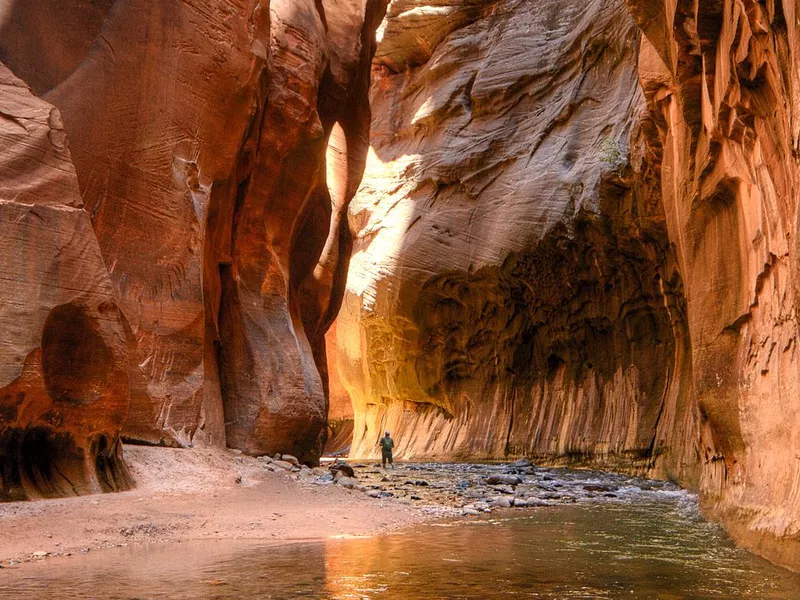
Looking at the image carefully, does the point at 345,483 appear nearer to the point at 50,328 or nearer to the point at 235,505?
the point at 235,505

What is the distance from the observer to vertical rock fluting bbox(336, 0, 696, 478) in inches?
743

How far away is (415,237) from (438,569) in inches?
789

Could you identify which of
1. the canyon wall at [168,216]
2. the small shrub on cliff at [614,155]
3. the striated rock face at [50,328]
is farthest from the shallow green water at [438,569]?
the small shrub on cliff at [614,155]

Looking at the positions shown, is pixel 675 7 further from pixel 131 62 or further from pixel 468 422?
pixel 468 422

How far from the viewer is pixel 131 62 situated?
10.7m

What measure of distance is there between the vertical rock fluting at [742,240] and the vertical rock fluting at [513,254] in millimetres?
6724

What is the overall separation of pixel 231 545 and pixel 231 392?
639cm

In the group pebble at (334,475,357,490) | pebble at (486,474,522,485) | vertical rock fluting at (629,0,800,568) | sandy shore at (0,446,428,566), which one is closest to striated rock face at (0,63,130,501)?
sandy shore at (0,446,428,566)

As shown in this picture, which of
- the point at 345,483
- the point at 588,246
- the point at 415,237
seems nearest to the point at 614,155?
the point at 588,246

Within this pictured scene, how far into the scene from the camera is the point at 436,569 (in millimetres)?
5227

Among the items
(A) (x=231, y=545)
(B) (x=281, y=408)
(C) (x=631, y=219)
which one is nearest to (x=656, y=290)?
(C) (x=631, y=219)

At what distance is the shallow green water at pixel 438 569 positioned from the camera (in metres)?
4.44

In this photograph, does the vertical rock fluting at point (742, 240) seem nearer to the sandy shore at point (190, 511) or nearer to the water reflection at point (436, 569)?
the water reflection at point (436, 569)

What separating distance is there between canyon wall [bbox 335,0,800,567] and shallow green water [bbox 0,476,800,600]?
1.89 ft
